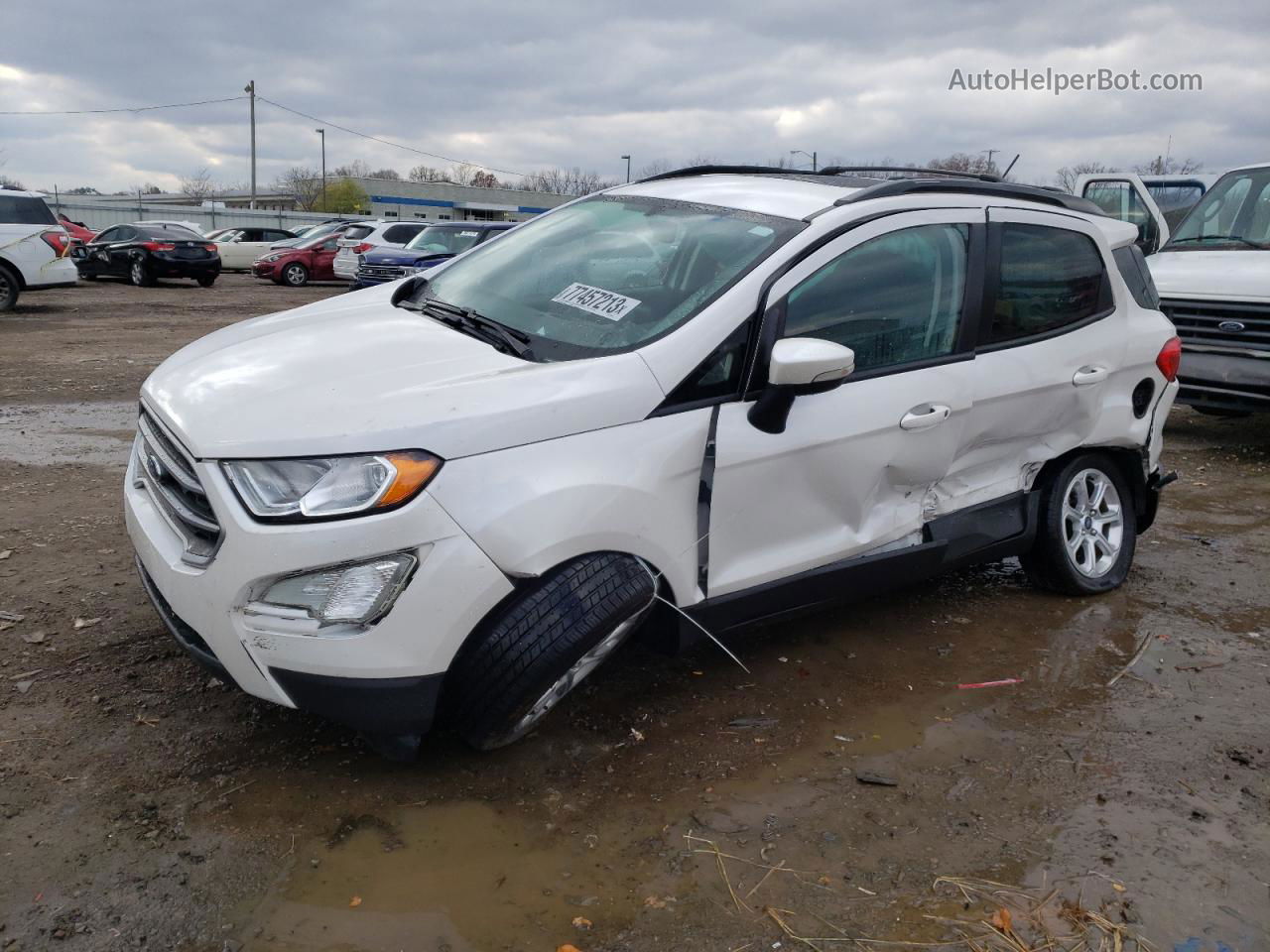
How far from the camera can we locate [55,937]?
2434 mm

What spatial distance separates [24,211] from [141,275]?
811 centimetres

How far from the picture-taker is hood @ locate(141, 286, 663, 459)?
278 centimetres

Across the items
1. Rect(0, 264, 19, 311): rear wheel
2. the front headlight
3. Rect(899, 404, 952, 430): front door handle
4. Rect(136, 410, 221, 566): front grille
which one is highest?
Rect(899, 404, 952, 430): front door handle

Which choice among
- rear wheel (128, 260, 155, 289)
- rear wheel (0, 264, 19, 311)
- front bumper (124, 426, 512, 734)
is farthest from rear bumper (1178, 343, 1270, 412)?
rear wheel (128, 260, 155, 289)

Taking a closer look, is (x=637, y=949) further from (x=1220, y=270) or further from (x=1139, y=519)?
(x=1220, y=270)

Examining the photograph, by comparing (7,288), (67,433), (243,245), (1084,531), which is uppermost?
(243,245)

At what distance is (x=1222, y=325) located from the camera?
25.4 feet

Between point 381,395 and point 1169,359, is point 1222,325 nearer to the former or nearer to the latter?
point 1169,359

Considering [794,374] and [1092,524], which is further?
[1092,524]

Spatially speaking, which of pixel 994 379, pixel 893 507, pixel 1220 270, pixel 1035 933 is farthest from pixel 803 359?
pixel 1220 270

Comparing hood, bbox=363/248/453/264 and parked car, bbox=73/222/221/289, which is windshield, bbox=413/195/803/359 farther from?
parked car, bbox=73/222/221/289

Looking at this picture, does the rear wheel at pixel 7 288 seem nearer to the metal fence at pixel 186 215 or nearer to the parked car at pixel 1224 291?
the parked car at pixel 1224 291

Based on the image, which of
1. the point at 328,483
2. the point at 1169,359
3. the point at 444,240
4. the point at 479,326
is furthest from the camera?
the point at 444,240

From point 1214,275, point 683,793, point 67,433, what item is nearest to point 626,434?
point 683,793
